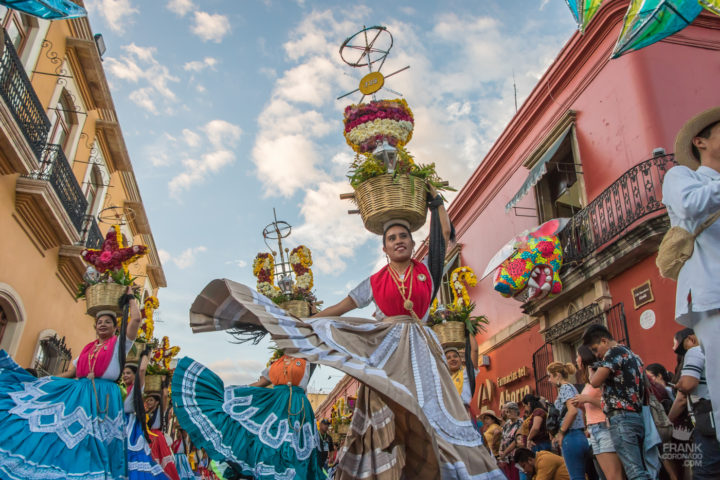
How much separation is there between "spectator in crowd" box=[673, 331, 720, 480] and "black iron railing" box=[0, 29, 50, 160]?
9160 mm

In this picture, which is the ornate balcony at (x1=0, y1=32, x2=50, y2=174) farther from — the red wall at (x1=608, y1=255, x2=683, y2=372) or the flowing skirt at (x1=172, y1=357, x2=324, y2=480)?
the red wall at (x1=608, y1=255, x2=683, y2=372)

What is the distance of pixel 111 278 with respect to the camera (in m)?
6.72

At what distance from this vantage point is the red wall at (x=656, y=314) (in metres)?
8.52

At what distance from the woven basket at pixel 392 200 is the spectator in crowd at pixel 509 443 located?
430 cm

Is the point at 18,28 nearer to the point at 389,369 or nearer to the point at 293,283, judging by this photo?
the point at 293,283

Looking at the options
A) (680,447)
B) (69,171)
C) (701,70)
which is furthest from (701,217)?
(69,171)

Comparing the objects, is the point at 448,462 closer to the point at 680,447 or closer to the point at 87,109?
the point at 680,447

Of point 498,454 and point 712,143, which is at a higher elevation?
point 712,143

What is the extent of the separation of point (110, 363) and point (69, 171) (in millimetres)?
7438

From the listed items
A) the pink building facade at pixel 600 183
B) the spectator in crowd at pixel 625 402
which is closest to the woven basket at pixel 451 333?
the spectator in crowd at pixel 625 402

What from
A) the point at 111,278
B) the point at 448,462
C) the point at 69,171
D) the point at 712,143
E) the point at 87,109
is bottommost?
the point at 448,462

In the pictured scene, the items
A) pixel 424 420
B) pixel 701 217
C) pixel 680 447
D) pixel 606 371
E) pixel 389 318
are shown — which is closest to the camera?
pixel 701 217

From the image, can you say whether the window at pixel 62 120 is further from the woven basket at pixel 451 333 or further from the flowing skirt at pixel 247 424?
the woven basket at pixel 451 333

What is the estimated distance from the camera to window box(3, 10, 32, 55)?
9914 mm
